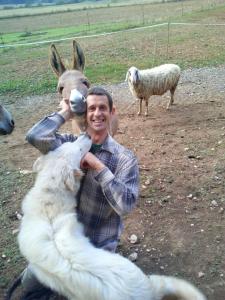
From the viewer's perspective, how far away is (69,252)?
8.27ft

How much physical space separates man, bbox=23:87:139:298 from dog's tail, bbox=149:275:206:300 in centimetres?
58

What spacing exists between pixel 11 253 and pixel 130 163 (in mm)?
2079

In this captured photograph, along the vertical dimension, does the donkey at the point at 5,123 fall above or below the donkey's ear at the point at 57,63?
below

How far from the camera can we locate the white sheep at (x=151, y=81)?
8.33m

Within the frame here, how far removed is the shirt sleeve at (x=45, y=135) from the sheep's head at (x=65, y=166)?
7 cm

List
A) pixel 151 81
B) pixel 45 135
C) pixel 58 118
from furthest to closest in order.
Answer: pixel 151 81
pixel 58 118
pixel 45 135

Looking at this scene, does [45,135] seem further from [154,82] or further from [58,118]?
[154,82]

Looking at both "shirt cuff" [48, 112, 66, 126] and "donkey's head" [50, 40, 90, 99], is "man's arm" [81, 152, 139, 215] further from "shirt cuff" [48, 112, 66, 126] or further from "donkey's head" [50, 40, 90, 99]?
"donkey's head" [50, 40, 90, 99]

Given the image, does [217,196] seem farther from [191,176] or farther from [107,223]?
[107,223]

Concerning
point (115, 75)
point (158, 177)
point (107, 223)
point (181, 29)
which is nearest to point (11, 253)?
point (107, 223)

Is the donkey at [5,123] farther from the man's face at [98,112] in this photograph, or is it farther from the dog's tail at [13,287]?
the man's face at [98,112]

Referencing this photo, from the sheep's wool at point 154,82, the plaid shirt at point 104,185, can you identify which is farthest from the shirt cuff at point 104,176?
the sheep's wool at point 154,82

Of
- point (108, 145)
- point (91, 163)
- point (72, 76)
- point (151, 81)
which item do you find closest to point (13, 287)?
point (91, 163)

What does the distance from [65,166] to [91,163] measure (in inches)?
7.8
